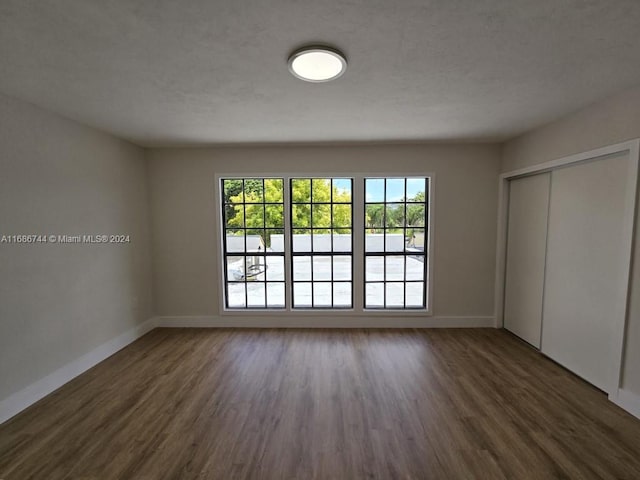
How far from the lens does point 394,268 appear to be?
4.01m

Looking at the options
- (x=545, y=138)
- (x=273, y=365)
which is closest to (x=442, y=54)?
(x=545, y=138)

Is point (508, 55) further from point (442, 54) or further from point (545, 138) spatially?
point (545, 138)

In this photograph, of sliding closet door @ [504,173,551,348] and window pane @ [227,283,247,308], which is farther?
window pane @ [227,283,247,308]

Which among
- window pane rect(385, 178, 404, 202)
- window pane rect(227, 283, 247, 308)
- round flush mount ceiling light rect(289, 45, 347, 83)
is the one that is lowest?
window pane rect(227, 283, 247, 308)

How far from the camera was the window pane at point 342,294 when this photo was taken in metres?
4.04

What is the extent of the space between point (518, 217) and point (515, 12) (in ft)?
9.25

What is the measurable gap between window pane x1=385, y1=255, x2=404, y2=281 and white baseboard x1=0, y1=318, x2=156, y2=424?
3548 millimetres

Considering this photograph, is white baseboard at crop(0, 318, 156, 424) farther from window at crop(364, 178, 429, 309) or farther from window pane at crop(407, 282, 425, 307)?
window pane at crop(407, 282, 425, 307)

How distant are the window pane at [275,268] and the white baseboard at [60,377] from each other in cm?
188

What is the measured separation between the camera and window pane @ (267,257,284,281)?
159 inches

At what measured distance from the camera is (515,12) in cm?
134

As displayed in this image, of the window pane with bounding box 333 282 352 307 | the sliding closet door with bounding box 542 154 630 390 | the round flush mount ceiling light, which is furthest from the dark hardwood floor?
the round flush mount ceiling light

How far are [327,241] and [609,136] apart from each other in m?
3.02

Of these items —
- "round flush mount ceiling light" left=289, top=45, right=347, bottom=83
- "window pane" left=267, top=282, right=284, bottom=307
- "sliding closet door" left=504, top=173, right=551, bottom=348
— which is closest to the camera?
"round flush mount ceiling light" left=289, top=45, right=347, bottom=83
